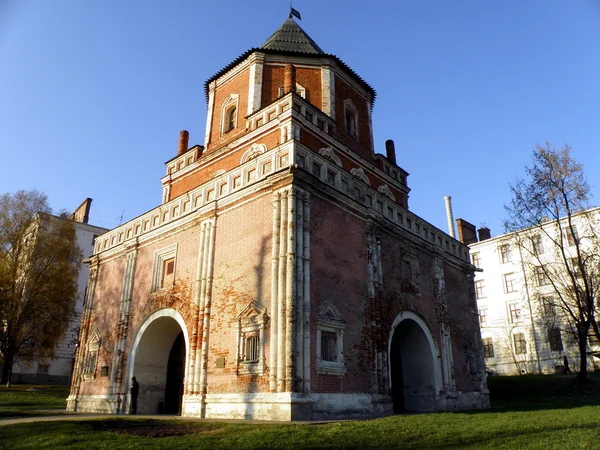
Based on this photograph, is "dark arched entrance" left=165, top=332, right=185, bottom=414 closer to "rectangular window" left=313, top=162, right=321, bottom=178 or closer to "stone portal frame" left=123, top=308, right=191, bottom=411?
"stone portal frame" left=123, top=308, right=191, bottom=411

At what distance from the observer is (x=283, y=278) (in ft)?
42.0

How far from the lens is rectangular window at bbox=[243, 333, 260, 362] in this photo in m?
13.0

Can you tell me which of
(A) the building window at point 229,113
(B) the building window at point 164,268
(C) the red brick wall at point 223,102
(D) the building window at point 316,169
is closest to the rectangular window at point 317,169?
(D) the building window at point 316,169

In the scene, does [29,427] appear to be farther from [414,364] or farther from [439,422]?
[414,364]

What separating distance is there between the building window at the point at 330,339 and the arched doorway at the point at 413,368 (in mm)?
4553

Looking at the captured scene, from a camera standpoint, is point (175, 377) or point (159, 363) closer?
point (159, 363)

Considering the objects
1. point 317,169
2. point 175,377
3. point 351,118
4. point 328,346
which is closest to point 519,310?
point 351,118

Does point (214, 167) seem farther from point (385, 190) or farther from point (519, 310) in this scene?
point (519, 310)

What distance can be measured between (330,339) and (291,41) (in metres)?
15.3

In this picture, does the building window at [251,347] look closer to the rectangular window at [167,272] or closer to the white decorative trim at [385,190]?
the rectangular window at [167,272]

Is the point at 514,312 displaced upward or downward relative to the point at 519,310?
downward

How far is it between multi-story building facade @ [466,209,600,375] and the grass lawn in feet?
85.2

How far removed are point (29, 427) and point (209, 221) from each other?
791 cm

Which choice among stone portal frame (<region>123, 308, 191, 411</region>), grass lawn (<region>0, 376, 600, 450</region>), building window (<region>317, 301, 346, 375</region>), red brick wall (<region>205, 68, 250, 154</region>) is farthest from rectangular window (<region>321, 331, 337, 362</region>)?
red brick wall (<region>205, 68, 250, 154</region>)
